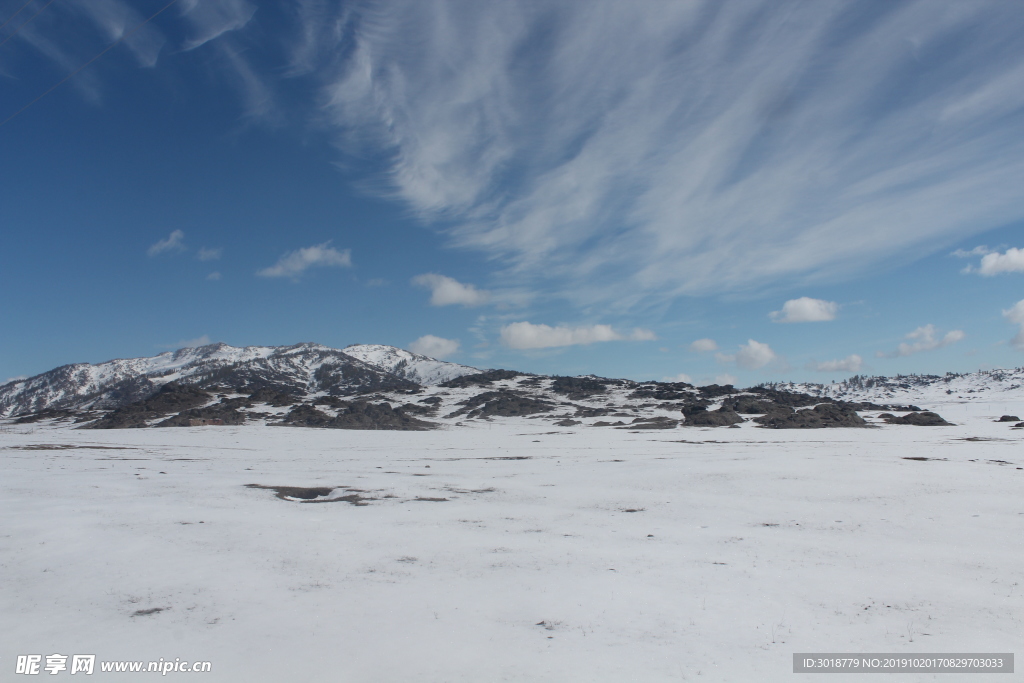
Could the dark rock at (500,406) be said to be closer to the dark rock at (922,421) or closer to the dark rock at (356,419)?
the dark rock at (356,419)

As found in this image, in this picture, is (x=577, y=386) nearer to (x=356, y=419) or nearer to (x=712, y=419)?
(x=712, y=419)

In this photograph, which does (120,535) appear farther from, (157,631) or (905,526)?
(905,526)

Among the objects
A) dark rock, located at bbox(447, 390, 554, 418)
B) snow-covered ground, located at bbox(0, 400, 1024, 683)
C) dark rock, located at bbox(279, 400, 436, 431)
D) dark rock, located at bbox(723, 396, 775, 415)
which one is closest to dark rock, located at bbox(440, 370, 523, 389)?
dark rock, located at bbox(447, 390, 554, 418)

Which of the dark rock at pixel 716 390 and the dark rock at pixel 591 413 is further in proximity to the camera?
the dark rock at pixel 716 390

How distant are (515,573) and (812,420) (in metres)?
70.7

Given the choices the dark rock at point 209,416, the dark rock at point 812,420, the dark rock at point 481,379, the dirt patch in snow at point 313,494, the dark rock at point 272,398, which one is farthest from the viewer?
the dark rock at point 481,379

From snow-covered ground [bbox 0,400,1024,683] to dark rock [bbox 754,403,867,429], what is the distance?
147ft

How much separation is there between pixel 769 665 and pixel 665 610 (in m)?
2.42

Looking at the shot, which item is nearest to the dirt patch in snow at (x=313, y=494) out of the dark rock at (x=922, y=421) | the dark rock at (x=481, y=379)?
the dark rock at (x=922, y=421)

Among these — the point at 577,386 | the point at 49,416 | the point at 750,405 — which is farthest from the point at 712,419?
the point at 49,416

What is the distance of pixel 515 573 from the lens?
13.0 metres

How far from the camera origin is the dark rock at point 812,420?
225ft

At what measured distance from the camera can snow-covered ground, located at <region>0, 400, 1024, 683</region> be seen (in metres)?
9.03

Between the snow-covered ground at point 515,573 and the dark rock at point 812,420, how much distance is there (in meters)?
44.9
